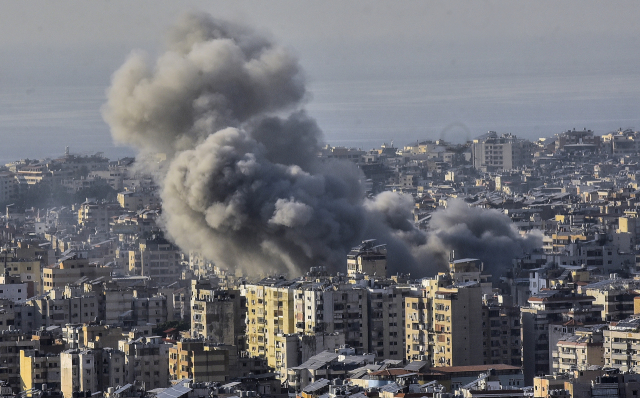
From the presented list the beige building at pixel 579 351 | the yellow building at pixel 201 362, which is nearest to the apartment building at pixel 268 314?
the yellow building at pixel 201 362

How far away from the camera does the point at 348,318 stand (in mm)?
48062

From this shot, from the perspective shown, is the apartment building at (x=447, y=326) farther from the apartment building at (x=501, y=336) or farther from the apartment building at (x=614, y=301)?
the apartment building at (x=614, y=301)

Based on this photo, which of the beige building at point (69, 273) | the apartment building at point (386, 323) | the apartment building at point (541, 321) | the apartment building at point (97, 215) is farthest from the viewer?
the apartment building at point (97, 215)

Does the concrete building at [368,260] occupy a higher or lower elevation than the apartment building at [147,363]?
higher

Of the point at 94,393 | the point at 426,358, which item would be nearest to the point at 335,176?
the point at 426,358

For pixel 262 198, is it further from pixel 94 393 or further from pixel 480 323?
pixel 94 393

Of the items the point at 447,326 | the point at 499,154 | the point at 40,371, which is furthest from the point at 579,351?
the point at 499,154

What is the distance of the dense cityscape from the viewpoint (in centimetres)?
4078

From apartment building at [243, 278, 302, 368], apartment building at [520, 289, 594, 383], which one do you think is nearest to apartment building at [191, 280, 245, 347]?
apartment building at [243, 278, 302, 368]

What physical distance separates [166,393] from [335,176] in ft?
102

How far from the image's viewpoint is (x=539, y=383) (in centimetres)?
3706

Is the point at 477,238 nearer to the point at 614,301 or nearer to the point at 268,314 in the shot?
the point at 614,301

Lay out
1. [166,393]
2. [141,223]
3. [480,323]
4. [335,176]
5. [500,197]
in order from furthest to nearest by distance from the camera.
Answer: [500,197], [141,223], [335,176], [480,323], [166,393]

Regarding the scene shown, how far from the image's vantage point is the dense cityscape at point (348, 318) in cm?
4078
